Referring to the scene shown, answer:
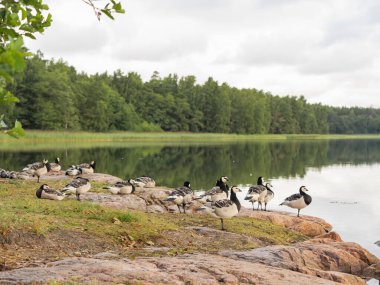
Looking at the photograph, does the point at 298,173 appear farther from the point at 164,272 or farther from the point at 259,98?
the point at 259,98

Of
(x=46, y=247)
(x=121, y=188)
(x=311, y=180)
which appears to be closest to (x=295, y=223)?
(x=121, y=188)

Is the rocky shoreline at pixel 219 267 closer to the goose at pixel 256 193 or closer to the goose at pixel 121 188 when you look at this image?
the goose at pixel 256 193

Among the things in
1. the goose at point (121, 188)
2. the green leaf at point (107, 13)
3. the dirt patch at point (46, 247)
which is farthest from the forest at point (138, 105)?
the green leaf at point (107, 13)

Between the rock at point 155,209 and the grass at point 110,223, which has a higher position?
the grass at point 110,223

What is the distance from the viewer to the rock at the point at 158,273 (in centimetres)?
739

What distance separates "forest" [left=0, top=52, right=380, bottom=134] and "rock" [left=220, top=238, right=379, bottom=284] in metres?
91.7

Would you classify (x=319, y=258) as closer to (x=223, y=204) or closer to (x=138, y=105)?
(x=223, y=204)

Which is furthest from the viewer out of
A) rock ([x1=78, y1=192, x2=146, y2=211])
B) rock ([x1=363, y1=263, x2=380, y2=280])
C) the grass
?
rock ([x1=78, y1=192, x2=146, y2=211])

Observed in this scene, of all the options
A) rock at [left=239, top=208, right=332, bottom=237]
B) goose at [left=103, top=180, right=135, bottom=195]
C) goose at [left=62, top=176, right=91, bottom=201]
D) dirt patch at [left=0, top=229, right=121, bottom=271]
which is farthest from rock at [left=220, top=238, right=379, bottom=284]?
goose at [left=103, top=180, right=135, bottom=195]

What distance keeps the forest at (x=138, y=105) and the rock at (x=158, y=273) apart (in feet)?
308

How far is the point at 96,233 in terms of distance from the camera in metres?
12.7

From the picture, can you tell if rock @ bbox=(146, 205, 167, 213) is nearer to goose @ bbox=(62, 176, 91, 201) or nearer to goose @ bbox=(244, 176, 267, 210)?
goose @ bbox=(62, 176, 91, 201)

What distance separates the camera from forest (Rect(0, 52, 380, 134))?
10738 centimetres

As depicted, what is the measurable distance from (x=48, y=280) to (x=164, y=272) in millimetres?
2166
